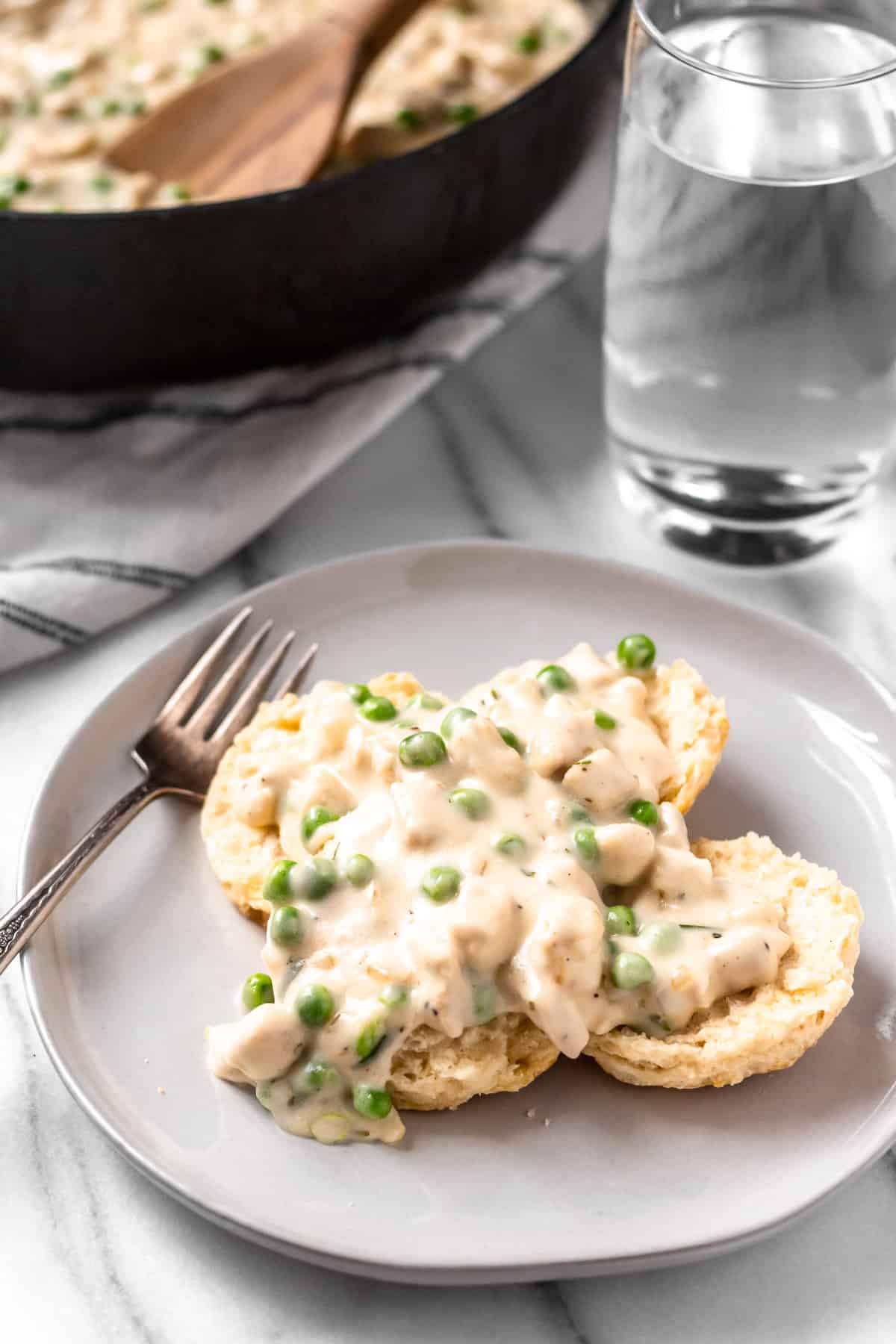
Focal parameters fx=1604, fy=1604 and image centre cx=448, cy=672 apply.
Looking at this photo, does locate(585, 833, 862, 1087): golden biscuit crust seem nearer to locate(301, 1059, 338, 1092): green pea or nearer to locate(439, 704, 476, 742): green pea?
locate(301, 1059, 338, 1092): green pea

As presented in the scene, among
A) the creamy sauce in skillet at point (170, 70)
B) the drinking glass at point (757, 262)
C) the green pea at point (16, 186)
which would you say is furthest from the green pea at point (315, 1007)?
the green pea at point (16, 186)

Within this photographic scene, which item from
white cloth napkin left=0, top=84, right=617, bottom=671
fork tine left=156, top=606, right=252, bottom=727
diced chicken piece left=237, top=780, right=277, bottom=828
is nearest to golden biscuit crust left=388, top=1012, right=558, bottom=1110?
diced chicken piece left=237, top=780, right=277, bottom=828

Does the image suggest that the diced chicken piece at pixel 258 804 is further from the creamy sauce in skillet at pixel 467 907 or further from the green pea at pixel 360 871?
the green pea at pixel 360 871

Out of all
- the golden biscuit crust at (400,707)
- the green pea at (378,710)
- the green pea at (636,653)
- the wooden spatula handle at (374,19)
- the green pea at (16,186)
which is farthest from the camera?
the wooden spatula handle at (374,19)

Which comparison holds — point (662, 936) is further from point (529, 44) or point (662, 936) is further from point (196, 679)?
point (529, 44)

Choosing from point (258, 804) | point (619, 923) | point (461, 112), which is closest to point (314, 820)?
point (258, 804)

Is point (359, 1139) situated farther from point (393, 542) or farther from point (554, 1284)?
point (393, 542)

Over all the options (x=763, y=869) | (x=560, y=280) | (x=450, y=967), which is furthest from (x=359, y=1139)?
(x=560, y=280)
